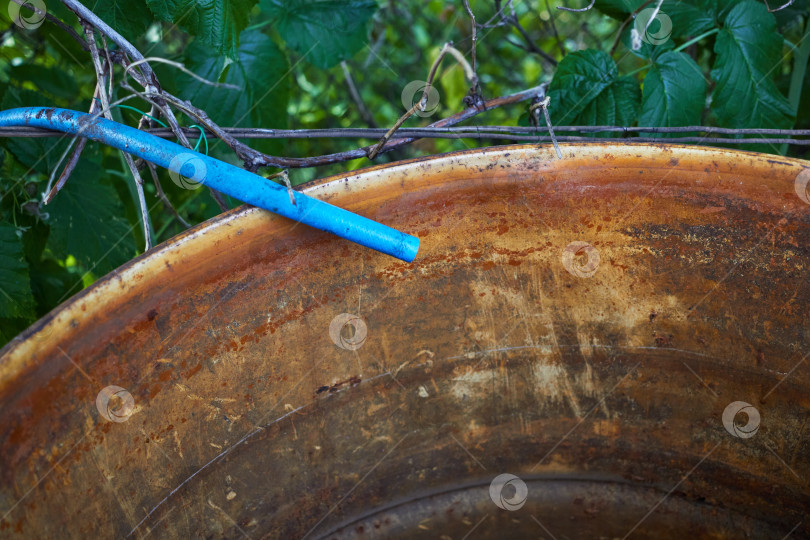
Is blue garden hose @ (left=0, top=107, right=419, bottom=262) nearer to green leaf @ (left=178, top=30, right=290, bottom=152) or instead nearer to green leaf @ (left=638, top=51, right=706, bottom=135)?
green leaf @ (left=178, top=30, right=290, bottom=152)

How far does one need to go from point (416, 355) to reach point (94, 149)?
765 millimetres

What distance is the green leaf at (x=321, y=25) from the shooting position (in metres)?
1.31

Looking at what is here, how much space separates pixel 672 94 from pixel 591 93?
0.15m

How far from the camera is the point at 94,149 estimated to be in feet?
4.17

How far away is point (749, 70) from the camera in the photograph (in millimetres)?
1214

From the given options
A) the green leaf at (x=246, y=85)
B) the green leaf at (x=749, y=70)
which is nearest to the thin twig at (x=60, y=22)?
the green leaf at (x=246, y=85)

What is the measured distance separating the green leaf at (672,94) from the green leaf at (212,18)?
73 cm

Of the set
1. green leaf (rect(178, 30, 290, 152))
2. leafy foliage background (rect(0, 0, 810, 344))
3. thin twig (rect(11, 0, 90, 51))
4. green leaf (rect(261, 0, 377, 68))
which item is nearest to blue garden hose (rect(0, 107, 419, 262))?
Result: thin twig (rect(11, 0, 90, 51))

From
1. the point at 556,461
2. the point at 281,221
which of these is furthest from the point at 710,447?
the point at 281,221

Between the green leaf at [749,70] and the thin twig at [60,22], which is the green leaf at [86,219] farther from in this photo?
the green leaf at [749,70]

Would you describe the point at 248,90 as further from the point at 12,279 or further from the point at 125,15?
the point at 12,279

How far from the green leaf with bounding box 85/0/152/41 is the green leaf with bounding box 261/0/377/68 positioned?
12.1 inches

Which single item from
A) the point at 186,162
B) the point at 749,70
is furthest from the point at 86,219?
the point at 749,70

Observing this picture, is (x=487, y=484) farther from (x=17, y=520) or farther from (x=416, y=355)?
(x=17, y=520)
